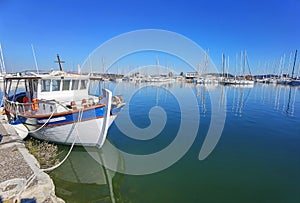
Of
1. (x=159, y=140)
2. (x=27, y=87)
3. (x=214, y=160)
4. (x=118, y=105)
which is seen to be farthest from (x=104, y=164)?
(x=27, y=87)

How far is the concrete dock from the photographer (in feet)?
14.5

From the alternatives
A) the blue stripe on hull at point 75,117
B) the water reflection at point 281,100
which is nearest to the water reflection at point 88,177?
the blue stripe on hull at point 75,117

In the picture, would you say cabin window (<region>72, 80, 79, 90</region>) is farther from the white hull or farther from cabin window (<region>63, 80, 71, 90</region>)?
the white hull

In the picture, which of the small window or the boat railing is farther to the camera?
the small window

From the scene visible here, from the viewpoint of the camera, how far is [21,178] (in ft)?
17.0

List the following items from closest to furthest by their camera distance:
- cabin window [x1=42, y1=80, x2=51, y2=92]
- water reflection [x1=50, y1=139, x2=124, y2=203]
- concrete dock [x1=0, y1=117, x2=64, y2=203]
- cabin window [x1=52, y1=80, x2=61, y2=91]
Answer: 1. concrete dock [x1=0, y1=117, x2=64, y2=203]
2. water reflection [x1=50, y1=139, x2=124, y2=203]
3. cabin window [x1=42, y1=80, x2=51, y2=92]
4. cabin window [x1=52, y1=80, x2=61, y2=91]

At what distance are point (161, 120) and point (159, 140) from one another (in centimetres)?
463

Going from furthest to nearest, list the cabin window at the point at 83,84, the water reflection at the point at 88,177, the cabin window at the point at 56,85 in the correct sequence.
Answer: the cabin window at the point at 83,84 → the cabin window at the point at 56,85 → the water reflection at the point at 88,177

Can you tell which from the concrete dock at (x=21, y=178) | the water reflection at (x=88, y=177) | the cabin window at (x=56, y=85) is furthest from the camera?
the cabin window at (x=56, y=85)

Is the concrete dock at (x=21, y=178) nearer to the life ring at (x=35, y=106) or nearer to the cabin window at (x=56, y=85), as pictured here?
the life ring at (x=35, y=106)

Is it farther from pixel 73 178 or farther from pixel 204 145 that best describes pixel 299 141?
pixel 73 178

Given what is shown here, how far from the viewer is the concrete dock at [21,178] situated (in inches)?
173

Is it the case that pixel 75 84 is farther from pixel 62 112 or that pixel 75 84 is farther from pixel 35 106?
pixel 62 112

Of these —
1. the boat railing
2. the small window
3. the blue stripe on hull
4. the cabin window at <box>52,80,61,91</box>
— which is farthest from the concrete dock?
the cabin window at <box>52,80,61,91</box>
